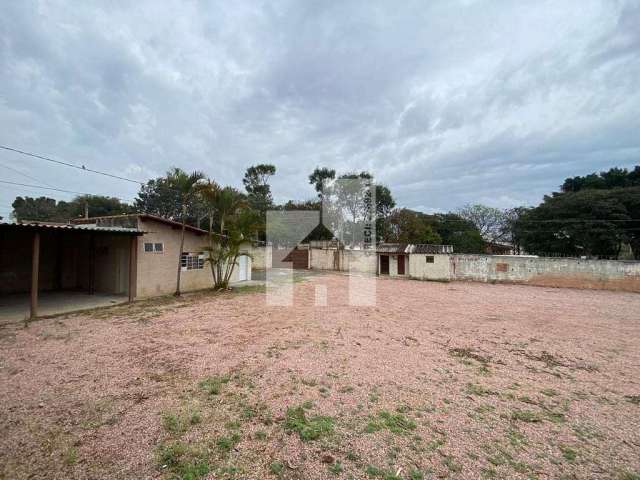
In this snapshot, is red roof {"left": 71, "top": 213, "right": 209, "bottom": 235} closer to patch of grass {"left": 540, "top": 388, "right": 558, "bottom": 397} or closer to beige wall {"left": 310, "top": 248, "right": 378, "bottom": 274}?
patch of grass {"left": 540, "top": 388, "right": 558, "bottom": 397}

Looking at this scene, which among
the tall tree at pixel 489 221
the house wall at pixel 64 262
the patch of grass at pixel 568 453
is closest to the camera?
the patch of grass at pixel 568 453

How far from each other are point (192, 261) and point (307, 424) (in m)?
11.4

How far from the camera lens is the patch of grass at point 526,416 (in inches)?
134

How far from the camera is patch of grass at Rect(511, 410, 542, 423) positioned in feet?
11.2

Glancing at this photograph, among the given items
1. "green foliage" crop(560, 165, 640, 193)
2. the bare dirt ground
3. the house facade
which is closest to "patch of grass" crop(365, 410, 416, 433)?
the bare dirt ground

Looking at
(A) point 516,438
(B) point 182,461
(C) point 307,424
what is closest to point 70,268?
(B) point 182,461

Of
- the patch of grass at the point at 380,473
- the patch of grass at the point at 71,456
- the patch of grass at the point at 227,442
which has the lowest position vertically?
the patch of grass at the point at 380,473

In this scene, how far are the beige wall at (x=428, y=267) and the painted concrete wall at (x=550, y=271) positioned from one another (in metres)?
0.49

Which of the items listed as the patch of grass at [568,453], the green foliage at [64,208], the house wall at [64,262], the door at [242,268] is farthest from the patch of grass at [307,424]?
the green foliage at [64,208]

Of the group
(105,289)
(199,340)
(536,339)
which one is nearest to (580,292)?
(536,339)

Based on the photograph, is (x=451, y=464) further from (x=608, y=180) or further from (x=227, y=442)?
(x=608, y=180)

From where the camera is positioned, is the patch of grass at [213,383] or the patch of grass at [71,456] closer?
the patch of grass at [71,456]

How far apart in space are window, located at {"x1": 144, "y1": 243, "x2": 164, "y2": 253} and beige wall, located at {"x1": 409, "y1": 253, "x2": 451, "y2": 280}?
608 inches

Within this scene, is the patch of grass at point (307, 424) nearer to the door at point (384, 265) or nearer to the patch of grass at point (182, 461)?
the patch of grass at point (182, 461)
